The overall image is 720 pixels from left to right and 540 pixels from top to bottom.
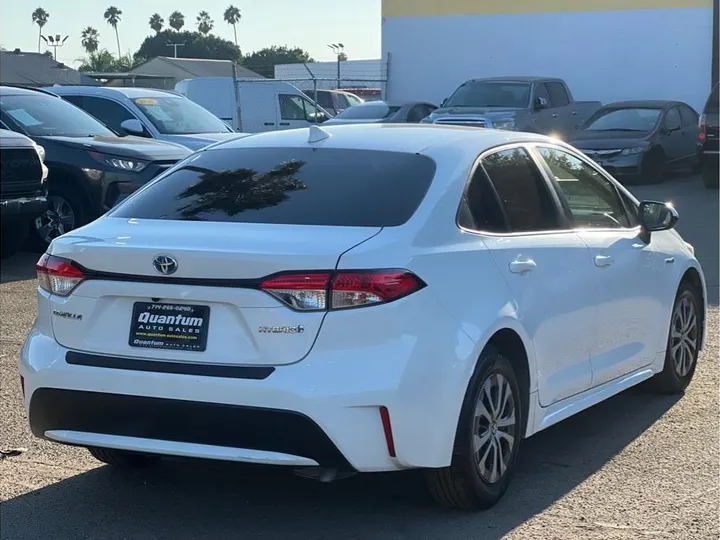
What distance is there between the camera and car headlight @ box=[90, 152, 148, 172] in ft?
40.4

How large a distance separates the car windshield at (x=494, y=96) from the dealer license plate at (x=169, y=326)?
63.1 feet

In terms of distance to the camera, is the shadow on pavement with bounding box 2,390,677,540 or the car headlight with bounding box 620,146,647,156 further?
the car headlight with bounding box 620,146,647,156

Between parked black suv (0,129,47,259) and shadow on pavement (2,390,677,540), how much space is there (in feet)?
20.4

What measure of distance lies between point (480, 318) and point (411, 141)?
1.08m

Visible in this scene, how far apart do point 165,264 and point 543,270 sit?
5.80ft

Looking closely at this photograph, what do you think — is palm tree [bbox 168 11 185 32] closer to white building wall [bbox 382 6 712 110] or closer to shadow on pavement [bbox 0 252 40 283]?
white building wall [bbox 382 6 712 110]

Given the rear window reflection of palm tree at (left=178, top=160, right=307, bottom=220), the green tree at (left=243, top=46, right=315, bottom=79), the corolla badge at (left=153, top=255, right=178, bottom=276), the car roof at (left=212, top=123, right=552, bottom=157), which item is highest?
the car roof at (left=212, top=123, right=552, bottom=157)

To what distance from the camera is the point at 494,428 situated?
488 centimetres

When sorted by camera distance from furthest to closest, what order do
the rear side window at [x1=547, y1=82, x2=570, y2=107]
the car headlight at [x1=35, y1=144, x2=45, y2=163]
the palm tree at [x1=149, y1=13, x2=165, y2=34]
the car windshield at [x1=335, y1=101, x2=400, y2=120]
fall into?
1. the palm tree at [x1=149, y1=13, x2=165, y2=34]
2. the car windshield at [x1=335, y1=101, x2=400, y2=120]
3. the rear side window at [x1=547, y1=82, x2=570, y2=107]
4. the car headlight at [x1=35, y1=144, x2=45, y2=163]

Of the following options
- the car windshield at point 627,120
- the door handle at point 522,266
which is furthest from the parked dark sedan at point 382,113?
the door handle at point 522,266

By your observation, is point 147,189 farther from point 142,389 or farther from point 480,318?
point 480,318

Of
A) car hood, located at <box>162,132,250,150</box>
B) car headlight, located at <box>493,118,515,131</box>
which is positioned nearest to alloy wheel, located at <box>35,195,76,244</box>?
car hood, located at <box>162,132,250,150</box>

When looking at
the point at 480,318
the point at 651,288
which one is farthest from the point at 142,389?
the point at 651,288

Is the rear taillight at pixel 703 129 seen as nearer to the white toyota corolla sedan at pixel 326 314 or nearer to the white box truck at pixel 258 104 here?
the white box truck at pixel 258 104
